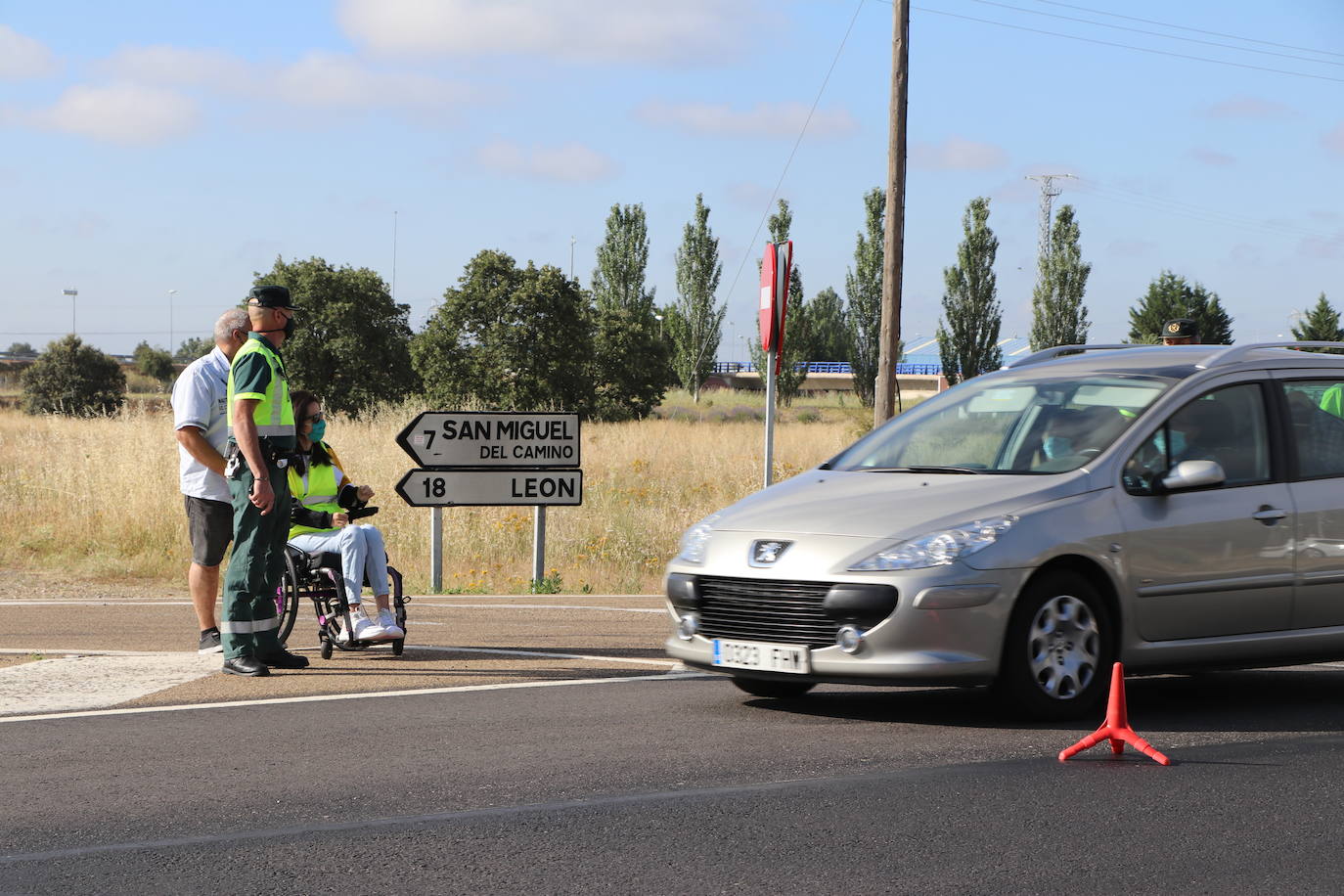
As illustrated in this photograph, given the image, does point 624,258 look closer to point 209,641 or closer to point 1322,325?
point 1322,325

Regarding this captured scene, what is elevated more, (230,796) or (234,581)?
(234,581)

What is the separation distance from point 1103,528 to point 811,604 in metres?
1.40

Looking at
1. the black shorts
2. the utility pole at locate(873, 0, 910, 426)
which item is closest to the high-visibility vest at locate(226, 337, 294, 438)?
the black shorts

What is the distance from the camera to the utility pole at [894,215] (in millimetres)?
21375

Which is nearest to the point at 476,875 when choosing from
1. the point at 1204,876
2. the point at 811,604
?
the point at 1204,876

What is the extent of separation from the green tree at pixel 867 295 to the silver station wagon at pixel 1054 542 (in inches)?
2505

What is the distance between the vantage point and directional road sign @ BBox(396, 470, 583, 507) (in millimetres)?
13852

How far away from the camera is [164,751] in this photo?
21.7 ft

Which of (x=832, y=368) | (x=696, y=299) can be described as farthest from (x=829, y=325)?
(x=696, y=299)

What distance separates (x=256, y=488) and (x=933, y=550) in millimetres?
3549

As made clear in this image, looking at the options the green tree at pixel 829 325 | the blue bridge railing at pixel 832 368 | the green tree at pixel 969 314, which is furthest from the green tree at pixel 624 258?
the green tree at pixel 829 325

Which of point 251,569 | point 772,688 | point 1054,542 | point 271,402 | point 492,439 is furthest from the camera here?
point 492,439

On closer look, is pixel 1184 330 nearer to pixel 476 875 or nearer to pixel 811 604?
pixel 811 604

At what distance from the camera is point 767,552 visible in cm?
731
